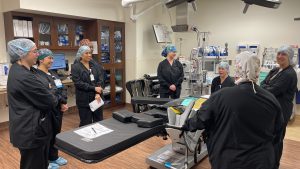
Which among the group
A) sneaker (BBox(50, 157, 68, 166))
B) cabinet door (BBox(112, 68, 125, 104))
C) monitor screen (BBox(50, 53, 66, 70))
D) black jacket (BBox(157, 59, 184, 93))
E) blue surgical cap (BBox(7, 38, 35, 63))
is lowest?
sneaker (BBox(50, 157, 68, 166))

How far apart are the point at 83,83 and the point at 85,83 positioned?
0.09ft

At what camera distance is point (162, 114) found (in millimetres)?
2342

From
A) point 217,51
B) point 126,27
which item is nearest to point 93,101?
point 126,27

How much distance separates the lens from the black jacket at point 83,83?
3.23 metres

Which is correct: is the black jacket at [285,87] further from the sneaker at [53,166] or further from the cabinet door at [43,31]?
the cabinet door at [43,31]

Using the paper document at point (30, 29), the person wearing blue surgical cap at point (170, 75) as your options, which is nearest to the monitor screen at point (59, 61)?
the paper document at point (30, 29)

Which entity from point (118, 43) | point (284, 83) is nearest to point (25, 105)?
point (284, 83)

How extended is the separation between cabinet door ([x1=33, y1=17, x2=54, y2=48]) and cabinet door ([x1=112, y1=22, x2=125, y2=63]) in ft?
4.57

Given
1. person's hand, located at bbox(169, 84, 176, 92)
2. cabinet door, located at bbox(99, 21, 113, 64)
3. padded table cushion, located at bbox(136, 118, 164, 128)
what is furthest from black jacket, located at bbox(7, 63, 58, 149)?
cabinet door, located at bbox(99, 21, 113, 64)

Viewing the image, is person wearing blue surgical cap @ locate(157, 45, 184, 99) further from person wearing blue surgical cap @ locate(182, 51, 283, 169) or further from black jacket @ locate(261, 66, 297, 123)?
person wearing blue surgical cap @ locate(182, 51, 283, 169)

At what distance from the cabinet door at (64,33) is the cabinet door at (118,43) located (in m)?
0.94

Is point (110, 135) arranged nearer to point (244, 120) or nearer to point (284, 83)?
point (244, 120)

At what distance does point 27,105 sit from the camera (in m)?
1.92

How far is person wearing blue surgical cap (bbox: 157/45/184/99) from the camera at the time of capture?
4125 mm
